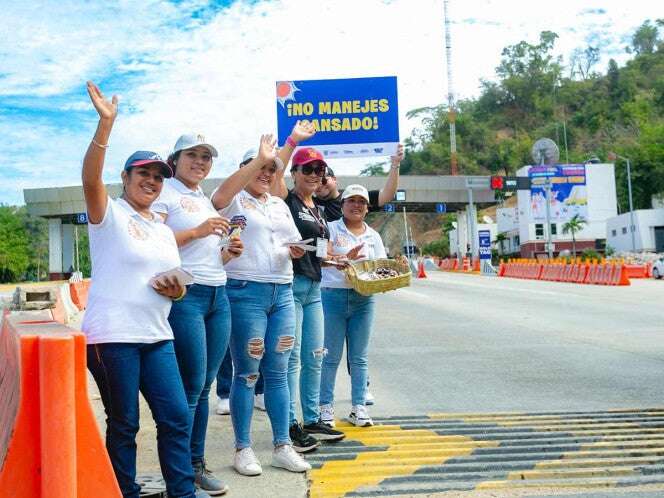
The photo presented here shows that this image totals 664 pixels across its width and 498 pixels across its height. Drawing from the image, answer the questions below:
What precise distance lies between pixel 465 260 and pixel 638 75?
94184mm

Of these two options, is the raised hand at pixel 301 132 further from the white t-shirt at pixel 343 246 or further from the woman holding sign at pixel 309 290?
the white t-shirt at pixel 343 246

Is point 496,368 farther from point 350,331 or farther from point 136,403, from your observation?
point 136,403

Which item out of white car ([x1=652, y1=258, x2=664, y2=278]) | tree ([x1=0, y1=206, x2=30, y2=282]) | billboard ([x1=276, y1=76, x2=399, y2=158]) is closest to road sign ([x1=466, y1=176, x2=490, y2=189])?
white car ([x1=652, y1=258, x2=664, y2=278])

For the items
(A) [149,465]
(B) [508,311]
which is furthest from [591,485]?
(B) [508,311]

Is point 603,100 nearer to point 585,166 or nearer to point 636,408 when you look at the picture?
point 585,166

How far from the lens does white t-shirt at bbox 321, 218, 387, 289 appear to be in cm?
544

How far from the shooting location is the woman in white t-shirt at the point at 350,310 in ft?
17.7

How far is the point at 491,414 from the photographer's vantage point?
5793 mm

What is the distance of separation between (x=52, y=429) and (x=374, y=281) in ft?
8.97

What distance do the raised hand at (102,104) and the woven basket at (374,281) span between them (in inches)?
91.4

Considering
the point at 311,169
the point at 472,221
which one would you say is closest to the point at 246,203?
the point at 311,169

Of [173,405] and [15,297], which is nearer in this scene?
[173,405]

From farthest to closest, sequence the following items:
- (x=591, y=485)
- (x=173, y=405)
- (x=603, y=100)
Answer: (x=603, y=100) → (x=591, y=485) → (x=173, y=405)

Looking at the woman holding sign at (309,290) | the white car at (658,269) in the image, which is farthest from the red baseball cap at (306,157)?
the white car at (658,269)
